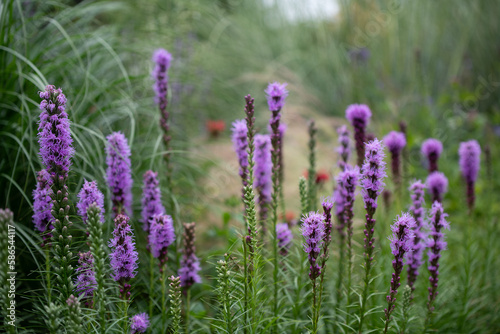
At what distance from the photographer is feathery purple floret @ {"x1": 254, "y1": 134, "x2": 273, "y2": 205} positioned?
89.3 inches

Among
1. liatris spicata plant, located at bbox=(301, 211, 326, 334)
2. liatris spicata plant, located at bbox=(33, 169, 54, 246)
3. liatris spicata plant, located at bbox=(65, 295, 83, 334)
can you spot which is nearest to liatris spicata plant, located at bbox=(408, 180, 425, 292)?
liatris spicata plant, located at bbox=(301, 211, 326, 334)

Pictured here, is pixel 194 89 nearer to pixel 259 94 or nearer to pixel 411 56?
pixel 259 94

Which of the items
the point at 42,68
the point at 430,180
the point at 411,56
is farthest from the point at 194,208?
the point at 411,56

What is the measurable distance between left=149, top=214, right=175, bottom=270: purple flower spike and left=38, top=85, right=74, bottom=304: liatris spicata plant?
0.33m

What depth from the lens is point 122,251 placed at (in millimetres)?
1452

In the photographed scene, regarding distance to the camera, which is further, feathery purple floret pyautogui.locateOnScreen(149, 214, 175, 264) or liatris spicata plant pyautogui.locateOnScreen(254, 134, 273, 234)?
liatris spicata plant pyautogui.locateOnScreen(254, 134, 273, 234)

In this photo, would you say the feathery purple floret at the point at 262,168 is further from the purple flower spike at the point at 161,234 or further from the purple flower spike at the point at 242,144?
the purple flower spike at the point at 161,234

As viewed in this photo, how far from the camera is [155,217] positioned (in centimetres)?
168

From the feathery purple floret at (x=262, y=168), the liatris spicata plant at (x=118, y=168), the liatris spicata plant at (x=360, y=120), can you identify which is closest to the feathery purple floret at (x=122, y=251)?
the liatris spicata plant at (x=118, y=168)

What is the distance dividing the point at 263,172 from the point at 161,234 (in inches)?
31.4

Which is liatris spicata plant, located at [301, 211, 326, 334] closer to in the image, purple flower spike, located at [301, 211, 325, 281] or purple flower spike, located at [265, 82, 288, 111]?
purple flower spike, located at [301, 211, 325, 281]

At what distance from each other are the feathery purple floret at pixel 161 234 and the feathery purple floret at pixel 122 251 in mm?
191

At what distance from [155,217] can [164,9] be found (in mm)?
3615

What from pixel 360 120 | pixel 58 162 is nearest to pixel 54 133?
pixel 58 162
